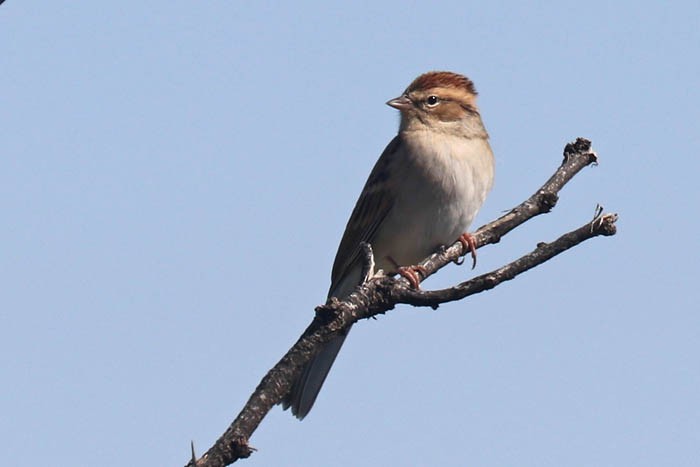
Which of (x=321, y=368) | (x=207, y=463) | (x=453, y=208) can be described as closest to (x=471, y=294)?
(x=207, y=463)

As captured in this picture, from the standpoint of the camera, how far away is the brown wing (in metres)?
8.16

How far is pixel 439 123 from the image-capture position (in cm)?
874

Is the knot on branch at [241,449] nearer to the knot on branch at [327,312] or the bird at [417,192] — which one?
the knot on branch at [327,312]

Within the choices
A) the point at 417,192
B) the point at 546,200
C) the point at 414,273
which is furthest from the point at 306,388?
the point at 546,200

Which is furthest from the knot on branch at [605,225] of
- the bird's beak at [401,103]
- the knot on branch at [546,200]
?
the bird's beak at [401,103]

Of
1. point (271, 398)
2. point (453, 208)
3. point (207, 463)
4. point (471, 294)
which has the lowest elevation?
point (207, 463)

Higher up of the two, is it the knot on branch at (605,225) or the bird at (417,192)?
the bird at (417,192)

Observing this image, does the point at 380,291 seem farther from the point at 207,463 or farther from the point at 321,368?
the point at 321,368

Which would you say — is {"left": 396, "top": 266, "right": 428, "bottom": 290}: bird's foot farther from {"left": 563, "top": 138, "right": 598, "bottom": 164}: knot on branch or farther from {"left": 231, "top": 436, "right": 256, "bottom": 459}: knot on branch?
{"left": 231, "top": 436, "right": 256, "bottom": 459}: knot on branch

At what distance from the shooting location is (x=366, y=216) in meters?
8.33

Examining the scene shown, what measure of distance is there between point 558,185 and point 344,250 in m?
2.99

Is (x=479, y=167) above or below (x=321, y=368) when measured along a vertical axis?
above

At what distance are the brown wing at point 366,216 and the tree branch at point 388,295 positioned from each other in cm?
211

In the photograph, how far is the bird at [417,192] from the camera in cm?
790
